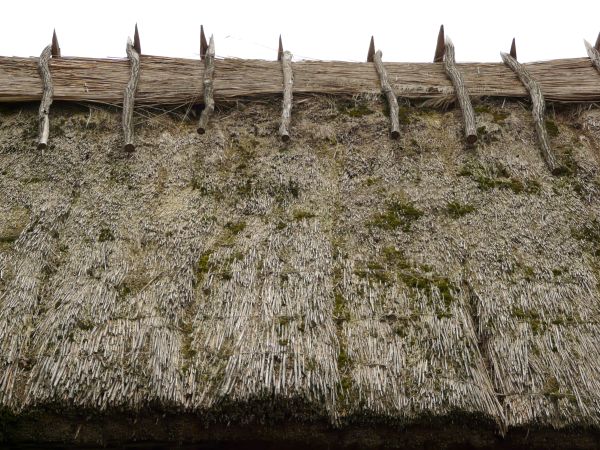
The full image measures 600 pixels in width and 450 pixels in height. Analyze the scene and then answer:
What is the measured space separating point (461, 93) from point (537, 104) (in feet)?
2.54

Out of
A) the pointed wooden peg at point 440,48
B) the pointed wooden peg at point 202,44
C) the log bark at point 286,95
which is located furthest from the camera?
the pointed wooden peg at point 440,48

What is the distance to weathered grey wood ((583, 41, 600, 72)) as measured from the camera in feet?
23.6

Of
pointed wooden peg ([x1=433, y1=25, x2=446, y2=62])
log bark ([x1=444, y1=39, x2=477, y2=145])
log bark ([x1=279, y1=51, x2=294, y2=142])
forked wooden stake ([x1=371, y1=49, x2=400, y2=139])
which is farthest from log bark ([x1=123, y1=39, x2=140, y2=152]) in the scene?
pointed wooden peg ([x1=433, y1=25, x2=446, y2=62])

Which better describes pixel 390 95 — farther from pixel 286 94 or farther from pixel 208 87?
pixel 208 87

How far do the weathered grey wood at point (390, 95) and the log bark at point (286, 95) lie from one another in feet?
3.24

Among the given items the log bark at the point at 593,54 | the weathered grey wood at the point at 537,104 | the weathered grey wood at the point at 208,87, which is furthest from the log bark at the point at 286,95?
the log bark at the point at 593,54

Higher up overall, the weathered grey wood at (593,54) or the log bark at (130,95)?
the weathered grey wood at (593,54)

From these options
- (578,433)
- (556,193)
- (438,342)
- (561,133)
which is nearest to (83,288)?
(438,342)

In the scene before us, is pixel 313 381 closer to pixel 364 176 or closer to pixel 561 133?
pixel 364 176

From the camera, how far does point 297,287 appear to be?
4484mm

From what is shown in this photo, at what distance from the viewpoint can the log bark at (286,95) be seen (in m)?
6.09

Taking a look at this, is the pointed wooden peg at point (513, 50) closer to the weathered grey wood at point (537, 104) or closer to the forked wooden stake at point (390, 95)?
the weathered grey wood at point (537, 104)

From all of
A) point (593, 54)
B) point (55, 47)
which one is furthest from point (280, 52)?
point (593, 54)

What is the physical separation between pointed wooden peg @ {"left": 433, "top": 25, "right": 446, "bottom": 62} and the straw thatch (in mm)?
346
